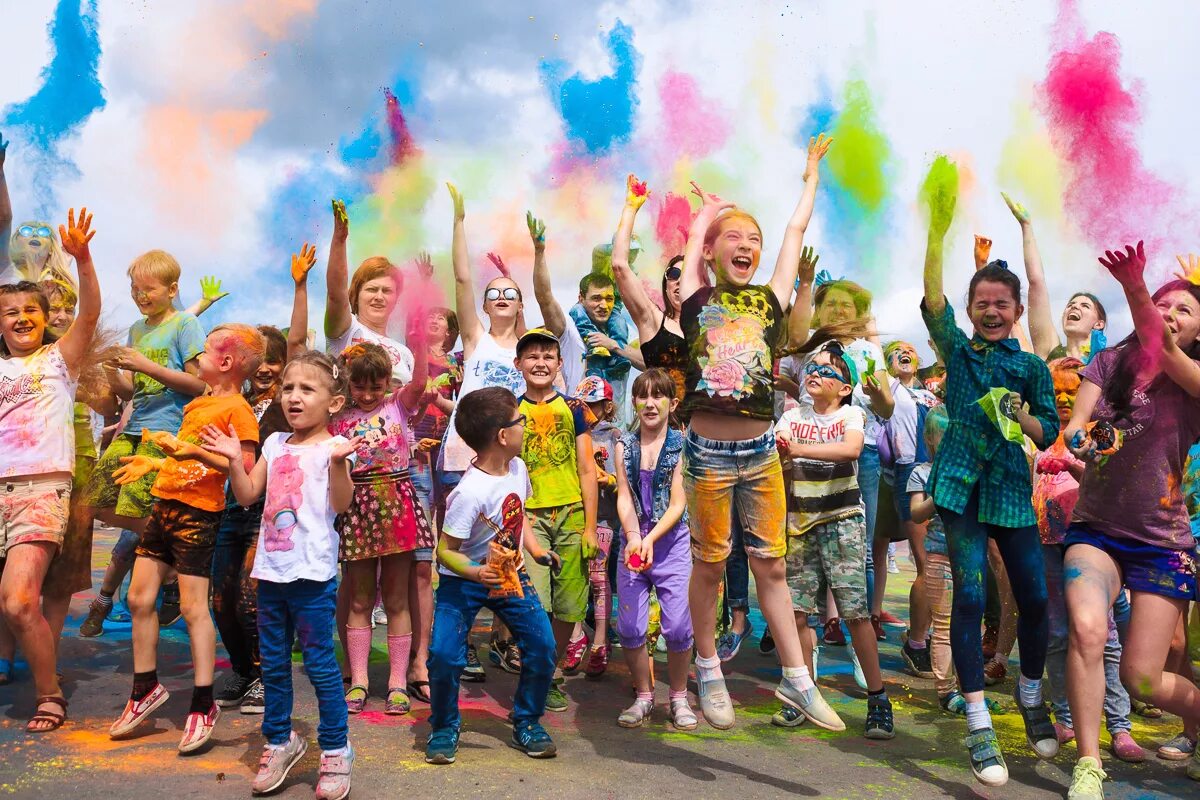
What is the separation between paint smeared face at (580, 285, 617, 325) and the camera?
24.7ft

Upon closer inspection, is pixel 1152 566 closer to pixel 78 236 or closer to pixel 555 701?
pixel 555 701

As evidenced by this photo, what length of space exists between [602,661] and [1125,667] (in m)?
2.95

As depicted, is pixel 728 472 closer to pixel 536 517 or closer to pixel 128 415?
pixel 536 517

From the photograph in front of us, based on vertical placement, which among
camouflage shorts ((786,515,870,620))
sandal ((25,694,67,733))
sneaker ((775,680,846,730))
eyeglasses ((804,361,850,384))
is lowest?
sandal ((25,694,67,733))

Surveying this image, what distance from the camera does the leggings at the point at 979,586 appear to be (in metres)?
4.27

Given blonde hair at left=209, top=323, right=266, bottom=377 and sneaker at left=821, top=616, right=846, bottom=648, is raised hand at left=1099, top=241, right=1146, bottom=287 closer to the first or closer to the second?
sneaker at left=821, top=616, right=846, bottom=648

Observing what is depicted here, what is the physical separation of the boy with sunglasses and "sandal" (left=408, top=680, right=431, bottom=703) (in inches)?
74.7

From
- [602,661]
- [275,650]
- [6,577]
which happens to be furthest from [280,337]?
[602,661]

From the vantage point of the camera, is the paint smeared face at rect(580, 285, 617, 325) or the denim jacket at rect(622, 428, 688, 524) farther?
the paint smeared face at rect(580, 285, 617, 325)

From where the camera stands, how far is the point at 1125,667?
4000 millimetres

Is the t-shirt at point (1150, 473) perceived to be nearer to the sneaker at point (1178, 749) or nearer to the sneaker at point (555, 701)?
the sneaker at point (1178, 749)

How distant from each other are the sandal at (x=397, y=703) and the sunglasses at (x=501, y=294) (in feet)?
7.97

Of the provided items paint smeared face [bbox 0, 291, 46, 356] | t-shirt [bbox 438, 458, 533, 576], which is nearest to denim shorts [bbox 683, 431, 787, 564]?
t-shirt [bbox 438, 458, 533, 576]

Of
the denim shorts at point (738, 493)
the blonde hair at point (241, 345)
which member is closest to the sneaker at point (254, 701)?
the blonde hair at point (241, 345)
